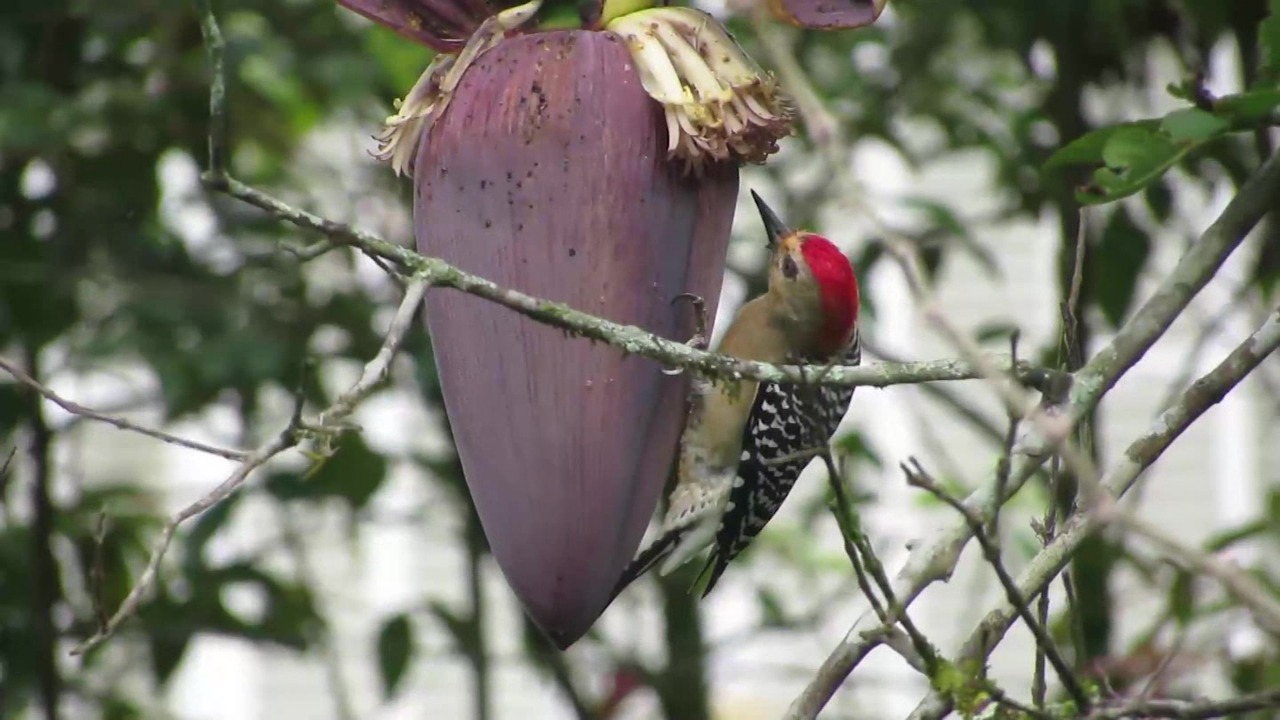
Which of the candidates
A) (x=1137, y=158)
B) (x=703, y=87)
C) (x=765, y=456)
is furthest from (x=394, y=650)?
(x=1137, y=158)

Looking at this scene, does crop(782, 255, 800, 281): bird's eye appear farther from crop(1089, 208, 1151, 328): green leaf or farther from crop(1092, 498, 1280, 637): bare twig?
crop(1092, 498, 1280, 637): bare twig

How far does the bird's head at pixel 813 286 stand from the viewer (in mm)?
2348

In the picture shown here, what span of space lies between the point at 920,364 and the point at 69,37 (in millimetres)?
2309

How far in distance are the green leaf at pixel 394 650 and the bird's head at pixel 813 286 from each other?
983 mm

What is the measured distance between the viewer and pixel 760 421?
105 inches

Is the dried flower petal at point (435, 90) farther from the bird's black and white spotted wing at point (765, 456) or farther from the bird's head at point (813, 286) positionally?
the bird's black and white spotted wing at point (765, 456)

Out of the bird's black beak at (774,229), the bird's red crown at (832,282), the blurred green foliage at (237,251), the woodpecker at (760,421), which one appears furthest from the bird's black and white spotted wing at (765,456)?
the blurred green foliage at (237,251)

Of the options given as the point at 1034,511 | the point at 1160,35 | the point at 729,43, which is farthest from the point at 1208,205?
the point at 729,43

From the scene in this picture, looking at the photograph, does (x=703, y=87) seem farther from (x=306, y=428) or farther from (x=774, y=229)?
(x=774, y=229)

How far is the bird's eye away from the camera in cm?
250

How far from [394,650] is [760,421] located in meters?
0.88

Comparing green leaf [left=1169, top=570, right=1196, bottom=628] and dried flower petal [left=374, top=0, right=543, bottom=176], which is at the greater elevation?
dried flower petal [left=374, top=0, right=543, bottom=176]

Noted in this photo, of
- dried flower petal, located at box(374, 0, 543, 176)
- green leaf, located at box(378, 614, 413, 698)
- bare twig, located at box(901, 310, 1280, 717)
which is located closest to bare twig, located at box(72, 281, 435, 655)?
dried flower petal, located at box(374, 0, 543, 176)

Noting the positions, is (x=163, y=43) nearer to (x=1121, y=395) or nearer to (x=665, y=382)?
(x=665, y=382)
